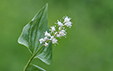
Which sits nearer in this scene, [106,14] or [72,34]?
[72,34]

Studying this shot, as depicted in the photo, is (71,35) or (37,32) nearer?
(37,32)

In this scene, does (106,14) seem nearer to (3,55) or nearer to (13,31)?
(13,31)

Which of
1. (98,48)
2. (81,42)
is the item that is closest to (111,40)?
(98,48)

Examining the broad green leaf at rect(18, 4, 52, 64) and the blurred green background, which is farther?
the blurred green background

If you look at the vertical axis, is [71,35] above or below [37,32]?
above

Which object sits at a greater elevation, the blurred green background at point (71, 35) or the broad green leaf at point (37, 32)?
the blurred green background at point (71, 35)

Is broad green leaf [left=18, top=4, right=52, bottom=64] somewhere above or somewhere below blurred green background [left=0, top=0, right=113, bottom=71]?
below

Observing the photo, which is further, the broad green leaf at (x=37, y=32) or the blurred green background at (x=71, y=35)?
the blurred green background at (x=71, y=35)

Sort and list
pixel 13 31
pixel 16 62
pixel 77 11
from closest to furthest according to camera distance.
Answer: pixel 16 62
pixel 13 31
pixel 77 11
